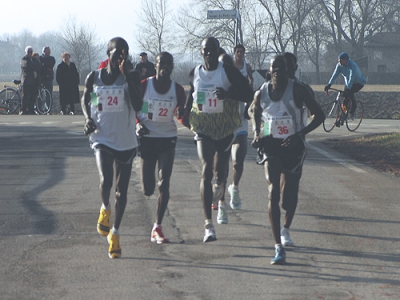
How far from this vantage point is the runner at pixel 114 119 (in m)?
7.05

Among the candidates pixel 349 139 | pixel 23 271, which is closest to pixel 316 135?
pixel 349 139

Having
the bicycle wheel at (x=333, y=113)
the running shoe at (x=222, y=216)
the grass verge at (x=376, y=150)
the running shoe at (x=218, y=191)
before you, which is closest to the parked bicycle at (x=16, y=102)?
the bicycle wheel at (x=333, y=113)

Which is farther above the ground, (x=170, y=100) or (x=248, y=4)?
(x=248, y=4)

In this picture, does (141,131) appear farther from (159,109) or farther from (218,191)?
(218,191)

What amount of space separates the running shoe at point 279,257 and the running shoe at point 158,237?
Result: 48.4 inches

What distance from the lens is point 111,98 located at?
707 centimetres

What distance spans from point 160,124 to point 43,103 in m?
20.5

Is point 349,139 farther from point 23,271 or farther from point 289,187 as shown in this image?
point 23,271

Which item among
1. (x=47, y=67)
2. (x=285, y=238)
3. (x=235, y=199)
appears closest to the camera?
(x=285, y=238)

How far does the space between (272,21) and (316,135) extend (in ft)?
190

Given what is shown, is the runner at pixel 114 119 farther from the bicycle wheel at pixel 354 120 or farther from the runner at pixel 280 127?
the bicycle wheel at pixel 354 120

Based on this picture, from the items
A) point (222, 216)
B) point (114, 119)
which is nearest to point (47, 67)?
point (222, 216)

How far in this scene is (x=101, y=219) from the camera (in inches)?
286

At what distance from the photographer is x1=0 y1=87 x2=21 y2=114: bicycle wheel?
27625mm
